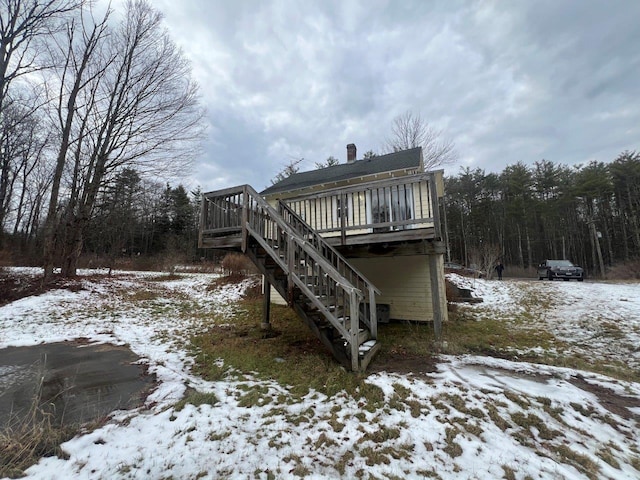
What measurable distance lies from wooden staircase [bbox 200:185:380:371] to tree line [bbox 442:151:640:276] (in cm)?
2041

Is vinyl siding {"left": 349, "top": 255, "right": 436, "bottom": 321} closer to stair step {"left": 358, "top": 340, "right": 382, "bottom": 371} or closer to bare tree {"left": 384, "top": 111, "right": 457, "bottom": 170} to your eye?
stair step {"left": 358, "top": 340, "right": 382, "bottom": 371}

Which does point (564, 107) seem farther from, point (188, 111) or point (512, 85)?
point (188, 111)

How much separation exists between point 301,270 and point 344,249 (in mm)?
1903

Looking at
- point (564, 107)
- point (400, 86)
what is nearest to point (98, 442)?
point (400, 86)

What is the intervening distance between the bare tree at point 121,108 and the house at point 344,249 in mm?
8797

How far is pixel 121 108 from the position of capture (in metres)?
12.1

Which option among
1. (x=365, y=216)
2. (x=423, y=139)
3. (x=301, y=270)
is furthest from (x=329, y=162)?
(x=301, y=270)

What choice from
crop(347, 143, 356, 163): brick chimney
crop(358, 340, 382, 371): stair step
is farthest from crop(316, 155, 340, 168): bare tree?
crop(358, 340, 382, 371): stair step

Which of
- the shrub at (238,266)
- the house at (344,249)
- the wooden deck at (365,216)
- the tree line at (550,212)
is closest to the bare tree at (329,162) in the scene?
the tree line at (550,212)

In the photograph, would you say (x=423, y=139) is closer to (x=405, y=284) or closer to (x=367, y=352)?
(x=405, y=284)

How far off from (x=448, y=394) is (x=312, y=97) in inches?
564

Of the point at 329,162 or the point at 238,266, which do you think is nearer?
the point at 238,266

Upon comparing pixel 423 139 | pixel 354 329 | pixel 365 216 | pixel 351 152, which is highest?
pixel 423 139

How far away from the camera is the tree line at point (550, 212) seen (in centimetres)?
2414
